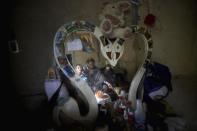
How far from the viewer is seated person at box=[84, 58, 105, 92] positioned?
2277mm

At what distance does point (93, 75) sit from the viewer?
2.29 metres

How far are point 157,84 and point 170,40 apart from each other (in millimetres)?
403

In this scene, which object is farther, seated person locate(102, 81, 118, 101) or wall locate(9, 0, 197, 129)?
seated person locate(102, 81, 118, 101)

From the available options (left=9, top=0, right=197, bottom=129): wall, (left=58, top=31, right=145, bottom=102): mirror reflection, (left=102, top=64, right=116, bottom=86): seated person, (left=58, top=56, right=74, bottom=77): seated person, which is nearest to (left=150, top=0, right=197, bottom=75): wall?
(left=9, top=0, right=197, bottom=129): wall

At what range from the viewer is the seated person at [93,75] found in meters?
2.28

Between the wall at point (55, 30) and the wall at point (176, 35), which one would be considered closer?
the wall at point (55, 30)

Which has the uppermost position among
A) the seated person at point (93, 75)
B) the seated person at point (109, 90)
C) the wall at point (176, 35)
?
the wall at point (176, 35)

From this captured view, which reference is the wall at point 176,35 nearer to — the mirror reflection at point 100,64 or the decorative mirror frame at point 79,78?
the decorative mirror frame at point 79,78

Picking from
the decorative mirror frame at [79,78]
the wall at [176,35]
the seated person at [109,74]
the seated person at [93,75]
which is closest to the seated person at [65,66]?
the decorative mirror frame at [79,78]

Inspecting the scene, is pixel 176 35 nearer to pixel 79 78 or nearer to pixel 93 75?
pixel 93 75

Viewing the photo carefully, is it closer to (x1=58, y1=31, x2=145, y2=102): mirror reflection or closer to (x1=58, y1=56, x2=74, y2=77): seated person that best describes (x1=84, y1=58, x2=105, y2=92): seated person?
(x1=58, y1=31, x2=145, y2=102): mirror reflection

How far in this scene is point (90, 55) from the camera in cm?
227

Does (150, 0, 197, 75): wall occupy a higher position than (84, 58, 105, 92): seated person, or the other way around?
(150, 0, 197, 75): wall

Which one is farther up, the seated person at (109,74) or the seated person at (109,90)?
the seated person at (109,74)
